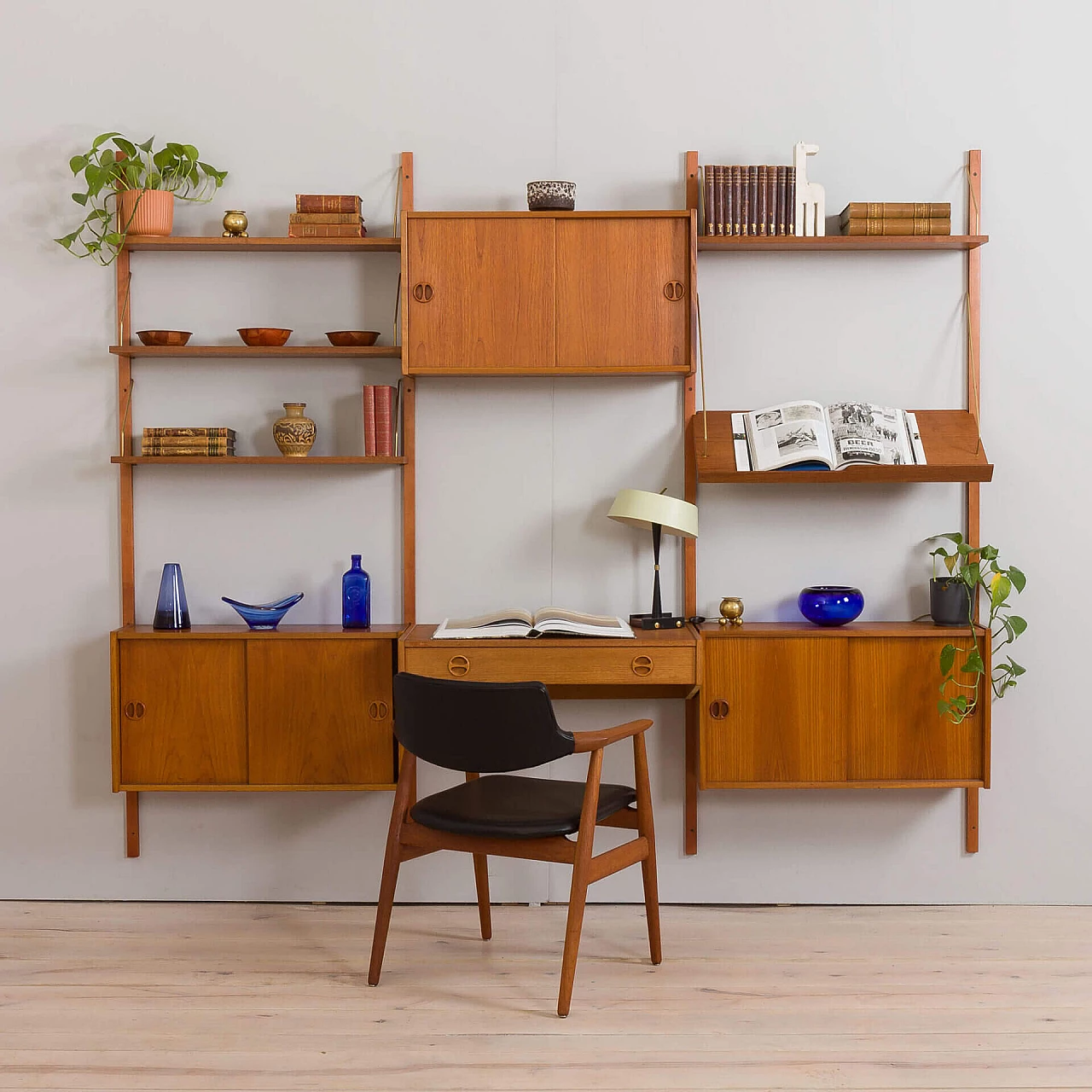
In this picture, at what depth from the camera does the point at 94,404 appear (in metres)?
3.43

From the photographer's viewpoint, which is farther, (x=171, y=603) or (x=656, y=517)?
(x=171, y=603)

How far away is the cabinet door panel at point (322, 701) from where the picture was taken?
10.5 feet

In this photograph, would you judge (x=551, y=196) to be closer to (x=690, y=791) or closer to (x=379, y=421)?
(x=379, y=421)

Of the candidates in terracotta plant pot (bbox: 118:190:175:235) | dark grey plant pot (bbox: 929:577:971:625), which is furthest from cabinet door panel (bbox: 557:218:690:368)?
terracotta plant pot (bbox: 118:190:175:235)

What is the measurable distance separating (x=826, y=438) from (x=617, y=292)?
0.74 metres

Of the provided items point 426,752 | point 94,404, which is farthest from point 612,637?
point 94,404

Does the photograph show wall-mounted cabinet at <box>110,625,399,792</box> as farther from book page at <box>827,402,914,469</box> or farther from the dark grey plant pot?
the dark grey plant pot

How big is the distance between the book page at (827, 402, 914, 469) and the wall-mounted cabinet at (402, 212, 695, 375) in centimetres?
50

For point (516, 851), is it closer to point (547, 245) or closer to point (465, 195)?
point (547, 245)

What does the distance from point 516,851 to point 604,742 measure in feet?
1.10

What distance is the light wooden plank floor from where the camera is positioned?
2.38 meters

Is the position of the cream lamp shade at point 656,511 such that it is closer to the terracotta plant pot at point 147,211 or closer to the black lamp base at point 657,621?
the black lamp base at point 657,621

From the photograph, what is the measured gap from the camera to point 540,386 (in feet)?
11.2

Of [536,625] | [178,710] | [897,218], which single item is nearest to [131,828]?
[178,710]
